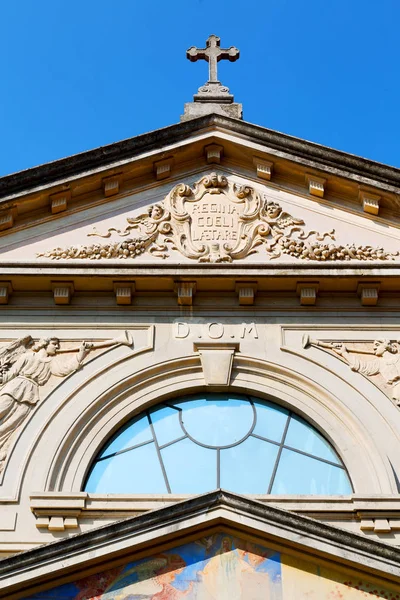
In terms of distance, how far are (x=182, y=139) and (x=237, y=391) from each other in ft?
14.0

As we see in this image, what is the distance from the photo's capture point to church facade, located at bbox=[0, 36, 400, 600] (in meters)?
10.8

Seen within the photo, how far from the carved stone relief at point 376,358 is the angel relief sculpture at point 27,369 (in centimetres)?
275

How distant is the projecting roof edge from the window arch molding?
3.47 metres

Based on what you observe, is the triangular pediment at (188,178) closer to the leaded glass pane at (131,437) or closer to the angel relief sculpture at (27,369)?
the angel relief sculpture at (27,369)

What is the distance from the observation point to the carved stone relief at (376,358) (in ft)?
45.5

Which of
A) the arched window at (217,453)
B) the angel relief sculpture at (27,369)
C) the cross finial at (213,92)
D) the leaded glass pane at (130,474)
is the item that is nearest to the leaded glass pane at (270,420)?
the arched window at (217,453)

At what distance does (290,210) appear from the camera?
15758 mm

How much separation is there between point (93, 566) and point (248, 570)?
1.56 meters

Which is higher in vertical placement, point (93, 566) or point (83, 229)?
point (83, 229)

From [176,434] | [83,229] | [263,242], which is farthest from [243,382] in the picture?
[83,229]

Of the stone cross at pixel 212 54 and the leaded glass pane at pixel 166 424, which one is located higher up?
the stone cross at pixel 212 54

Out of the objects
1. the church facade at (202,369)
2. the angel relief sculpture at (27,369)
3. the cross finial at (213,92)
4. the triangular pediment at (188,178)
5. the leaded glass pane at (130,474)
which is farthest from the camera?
the cross finial at (213,92)

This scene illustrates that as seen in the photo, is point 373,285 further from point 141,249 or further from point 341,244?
point 141,249

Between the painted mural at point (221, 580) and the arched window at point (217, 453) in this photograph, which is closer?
the painted mural at point (221, 580)
